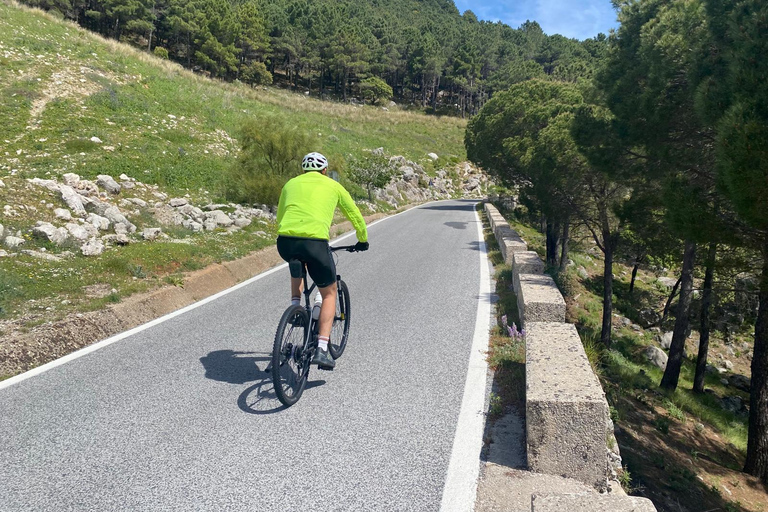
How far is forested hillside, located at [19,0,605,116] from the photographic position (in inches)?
2547

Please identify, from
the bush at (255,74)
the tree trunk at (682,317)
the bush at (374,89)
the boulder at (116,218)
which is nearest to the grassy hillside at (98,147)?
the boulder at (116,218)

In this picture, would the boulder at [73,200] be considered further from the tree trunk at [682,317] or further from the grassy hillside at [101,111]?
the tree trunk at [682,317]

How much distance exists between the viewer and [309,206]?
4.72m

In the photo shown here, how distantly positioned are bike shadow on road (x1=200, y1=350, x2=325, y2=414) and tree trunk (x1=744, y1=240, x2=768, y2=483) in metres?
7.34

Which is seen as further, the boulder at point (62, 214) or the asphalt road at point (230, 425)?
the boulder at point (62, 214)

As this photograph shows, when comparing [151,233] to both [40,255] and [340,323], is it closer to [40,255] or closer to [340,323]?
[40,255]

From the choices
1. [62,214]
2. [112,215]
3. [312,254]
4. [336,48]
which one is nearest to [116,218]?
[112,215]

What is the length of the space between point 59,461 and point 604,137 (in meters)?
13.0

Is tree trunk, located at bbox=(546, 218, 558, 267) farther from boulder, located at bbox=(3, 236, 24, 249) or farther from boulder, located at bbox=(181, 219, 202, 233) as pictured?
boulder, located at bbox=(3, 236, 24, 249)

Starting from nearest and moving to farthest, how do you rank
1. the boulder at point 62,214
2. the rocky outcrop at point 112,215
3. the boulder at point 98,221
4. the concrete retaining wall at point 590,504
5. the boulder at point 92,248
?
the concrete retaining wall at point 590,504
the boulder at point 92,248
the rocky outcrop at point 112,215
the boulder at point 62,214
the boulder at point 98,221

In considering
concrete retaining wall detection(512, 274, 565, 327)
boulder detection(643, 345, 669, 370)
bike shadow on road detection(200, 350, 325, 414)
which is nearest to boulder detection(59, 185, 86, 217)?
bike shadow on road detection(200, 350, 325, 414)

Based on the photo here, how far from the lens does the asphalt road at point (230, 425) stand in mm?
3125

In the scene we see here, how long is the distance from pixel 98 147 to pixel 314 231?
15.7m

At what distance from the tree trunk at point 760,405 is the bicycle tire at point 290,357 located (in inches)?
295
